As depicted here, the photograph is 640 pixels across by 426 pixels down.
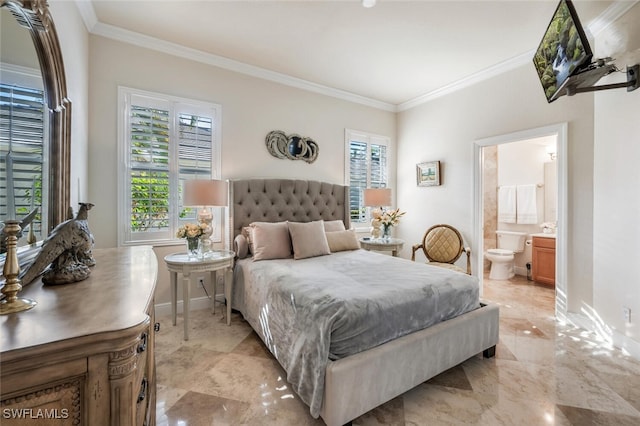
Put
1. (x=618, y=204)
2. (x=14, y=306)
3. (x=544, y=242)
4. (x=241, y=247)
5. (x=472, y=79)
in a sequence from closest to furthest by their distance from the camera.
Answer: (x=14, y=306) < (x=618, y=204) < (x=241, y=247) < (x=472, y=79) < (x=544, y=242)

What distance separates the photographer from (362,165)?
4539 mm

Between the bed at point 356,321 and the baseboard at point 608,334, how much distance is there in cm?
114

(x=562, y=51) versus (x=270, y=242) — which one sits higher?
(x=562, y=51)

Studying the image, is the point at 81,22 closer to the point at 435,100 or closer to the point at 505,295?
the point at 435,100

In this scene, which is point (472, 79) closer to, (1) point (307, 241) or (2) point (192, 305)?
(1) point (307, 241)

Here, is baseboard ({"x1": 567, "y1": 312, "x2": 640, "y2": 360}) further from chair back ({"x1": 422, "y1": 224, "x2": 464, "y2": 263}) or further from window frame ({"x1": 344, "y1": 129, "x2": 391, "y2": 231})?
window frame ({"x1": 344, "y1": 129, "x2": 391, "y2": 231})

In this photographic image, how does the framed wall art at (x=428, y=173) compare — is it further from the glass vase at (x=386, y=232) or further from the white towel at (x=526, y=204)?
the white towel at (x=526, y=204)

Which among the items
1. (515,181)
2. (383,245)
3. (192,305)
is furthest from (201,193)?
(515,181)

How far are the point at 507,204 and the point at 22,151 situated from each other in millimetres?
6136

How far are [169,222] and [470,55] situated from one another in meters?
3.92

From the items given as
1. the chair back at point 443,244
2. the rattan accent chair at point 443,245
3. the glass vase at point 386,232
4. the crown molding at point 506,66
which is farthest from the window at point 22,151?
the crown molding at point 506,66

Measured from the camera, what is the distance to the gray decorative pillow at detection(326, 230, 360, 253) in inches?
129

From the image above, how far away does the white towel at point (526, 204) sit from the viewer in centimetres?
476

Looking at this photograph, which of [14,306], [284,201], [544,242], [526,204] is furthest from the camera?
[526,204]
